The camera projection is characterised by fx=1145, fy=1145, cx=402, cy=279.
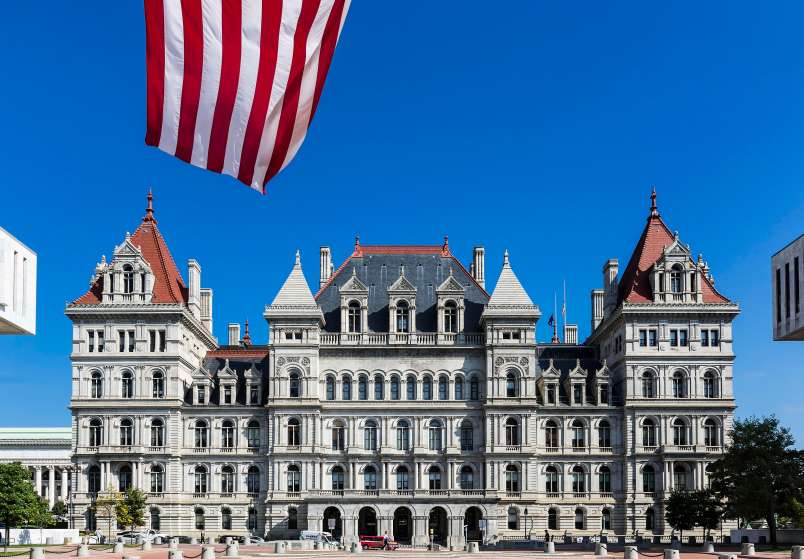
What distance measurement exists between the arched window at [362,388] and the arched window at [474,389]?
367 inches

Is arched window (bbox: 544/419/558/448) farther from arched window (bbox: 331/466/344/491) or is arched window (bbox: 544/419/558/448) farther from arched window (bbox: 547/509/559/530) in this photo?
arched window (bbox: 331/466/344/491)

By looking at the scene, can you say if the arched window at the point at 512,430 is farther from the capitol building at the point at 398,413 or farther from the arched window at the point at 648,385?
the arched window at the point at 648,385

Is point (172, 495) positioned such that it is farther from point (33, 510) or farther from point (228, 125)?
point (228, 125)

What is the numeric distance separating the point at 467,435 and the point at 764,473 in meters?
28.8

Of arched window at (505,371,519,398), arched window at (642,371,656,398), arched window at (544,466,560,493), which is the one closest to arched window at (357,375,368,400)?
arched window at (505,371,519,398)

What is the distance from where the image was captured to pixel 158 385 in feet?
331

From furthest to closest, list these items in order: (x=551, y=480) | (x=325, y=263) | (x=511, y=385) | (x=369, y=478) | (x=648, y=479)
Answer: (x=325, y=263)
(x=369, y=478)
(x=511, y=385)
(x=551, y=480)
(x=648, y=479)

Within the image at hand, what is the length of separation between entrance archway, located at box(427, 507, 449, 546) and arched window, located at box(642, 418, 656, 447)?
18.8 metres

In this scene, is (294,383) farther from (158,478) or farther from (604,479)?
(604,479)

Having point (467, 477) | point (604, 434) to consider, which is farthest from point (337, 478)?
point (604, 434)

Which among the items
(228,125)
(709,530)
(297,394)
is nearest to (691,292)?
(709,530)

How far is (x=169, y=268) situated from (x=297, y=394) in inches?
675

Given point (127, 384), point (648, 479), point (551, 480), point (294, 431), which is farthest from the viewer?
point (551, 480)

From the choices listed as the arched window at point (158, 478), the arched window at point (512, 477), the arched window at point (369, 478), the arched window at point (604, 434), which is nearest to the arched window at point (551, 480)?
the arched window at point (512, 477)
